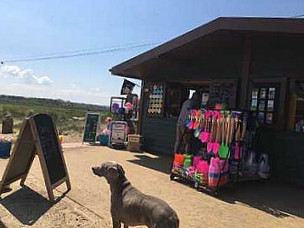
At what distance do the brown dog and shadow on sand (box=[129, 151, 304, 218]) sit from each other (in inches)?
102

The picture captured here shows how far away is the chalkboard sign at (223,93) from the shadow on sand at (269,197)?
226cm

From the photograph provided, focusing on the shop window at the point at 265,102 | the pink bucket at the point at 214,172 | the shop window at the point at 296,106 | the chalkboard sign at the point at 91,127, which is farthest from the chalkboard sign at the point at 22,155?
the chalkboard sign at the point at 91,127

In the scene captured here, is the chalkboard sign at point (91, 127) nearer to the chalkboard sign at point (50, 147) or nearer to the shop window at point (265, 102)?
the shop window at point (265, 102)

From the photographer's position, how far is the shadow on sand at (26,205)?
511 centimetres

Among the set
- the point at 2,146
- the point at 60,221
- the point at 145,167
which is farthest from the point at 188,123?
the point at 2,146

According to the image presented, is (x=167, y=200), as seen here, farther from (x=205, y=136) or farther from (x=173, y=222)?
(x=173, y=222)

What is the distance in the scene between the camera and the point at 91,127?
44.9 ft

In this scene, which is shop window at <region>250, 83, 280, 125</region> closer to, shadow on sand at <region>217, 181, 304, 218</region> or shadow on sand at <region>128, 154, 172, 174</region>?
shadow on sand at <region>217, 181, 304, 218</region>

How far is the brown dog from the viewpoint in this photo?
3531 mm

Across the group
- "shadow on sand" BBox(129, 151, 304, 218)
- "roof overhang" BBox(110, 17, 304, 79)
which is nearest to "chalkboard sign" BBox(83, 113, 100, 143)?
"roof overhang" BBox(110, 17, 304, 79)

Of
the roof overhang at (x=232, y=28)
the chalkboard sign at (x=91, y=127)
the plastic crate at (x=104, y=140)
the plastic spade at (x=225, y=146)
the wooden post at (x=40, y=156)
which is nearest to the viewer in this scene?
the wooden post at (x=40, y=156)

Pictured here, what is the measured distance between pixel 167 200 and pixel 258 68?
4061mm

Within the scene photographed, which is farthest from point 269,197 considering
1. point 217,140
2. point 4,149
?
point 4,149

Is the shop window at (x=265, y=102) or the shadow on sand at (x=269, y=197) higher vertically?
the shop window at (x=265, y=102)
